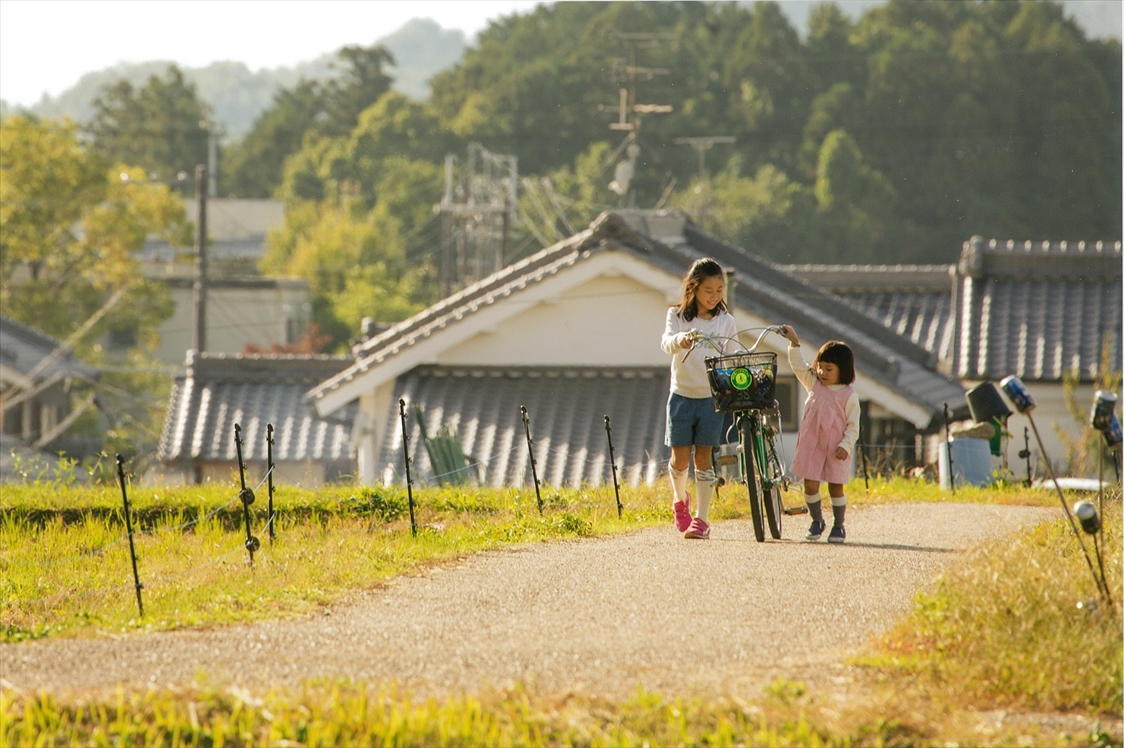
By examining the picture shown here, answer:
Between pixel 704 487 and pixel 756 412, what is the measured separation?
0.59m

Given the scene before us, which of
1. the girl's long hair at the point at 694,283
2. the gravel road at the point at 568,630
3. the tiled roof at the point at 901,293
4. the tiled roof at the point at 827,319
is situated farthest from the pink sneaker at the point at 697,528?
the tiled roof at the point at 901,293

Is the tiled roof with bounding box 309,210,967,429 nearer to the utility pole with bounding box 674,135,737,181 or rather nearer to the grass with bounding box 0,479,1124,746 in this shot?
the grass with bounding box 0,479,1124,746

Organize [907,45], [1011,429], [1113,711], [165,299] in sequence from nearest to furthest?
1. [1113,711]
2. [1011,429]
3. [165,299]
4. [907,45]

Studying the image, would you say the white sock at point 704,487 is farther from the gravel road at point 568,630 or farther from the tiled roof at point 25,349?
the tiled roof at point 25,349

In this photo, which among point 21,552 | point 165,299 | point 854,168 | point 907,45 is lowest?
point 21,552

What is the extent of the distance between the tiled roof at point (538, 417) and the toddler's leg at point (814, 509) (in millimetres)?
9689

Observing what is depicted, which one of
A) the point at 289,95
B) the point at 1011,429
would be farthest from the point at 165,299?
the point at 289,95

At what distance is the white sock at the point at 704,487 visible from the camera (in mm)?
9594

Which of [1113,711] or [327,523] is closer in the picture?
[1113,711]

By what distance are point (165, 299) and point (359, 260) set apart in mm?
29355

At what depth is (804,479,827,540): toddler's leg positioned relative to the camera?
978 centimetres

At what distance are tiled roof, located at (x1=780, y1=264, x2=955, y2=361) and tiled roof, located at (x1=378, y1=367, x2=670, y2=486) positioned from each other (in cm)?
799

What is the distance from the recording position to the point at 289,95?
8688cm

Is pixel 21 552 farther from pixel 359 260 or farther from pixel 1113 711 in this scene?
pixel 359 260
